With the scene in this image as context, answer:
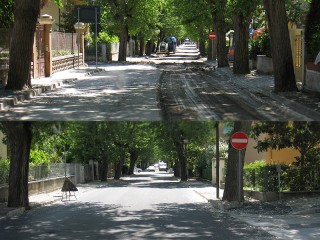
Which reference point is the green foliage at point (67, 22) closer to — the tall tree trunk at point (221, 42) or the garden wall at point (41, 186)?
the tall tree trunk at point (221, 42)

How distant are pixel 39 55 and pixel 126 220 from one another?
18973mm

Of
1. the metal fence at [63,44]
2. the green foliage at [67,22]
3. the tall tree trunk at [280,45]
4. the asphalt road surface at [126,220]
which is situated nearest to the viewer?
the asphalt road surface at [126,220]

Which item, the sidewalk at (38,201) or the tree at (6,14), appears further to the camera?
the tree at (6,14)

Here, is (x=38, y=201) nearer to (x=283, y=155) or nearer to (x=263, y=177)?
(x=263, y=177)

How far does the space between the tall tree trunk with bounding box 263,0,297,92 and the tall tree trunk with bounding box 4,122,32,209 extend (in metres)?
10.6

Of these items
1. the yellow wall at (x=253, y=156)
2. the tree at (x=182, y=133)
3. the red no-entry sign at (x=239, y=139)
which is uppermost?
the tree at (x=182, y=133)

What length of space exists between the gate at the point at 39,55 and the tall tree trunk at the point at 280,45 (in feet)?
40.6

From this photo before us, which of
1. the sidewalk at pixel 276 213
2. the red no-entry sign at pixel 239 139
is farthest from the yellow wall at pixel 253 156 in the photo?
the red no-entry sign at pixel 239 139

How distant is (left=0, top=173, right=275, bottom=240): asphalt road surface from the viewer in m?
12.5

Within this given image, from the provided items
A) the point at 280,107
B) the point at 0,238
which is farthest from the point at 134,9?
the point at 0,238

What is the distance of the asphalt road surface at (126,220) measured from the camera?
1246 cm

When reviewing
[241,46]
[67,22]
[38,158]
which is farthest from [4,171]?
[67,22]

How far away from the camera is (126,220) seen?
15.3m

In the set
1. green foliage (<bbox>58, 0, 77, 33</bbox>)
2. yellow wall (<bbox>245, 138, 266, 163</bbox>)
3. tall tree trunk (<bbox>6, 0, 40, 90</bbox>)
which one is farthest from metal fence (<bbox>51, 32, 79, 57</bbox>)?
yellow wall (<bbox>245, 138, 266, 163</bbox>)
